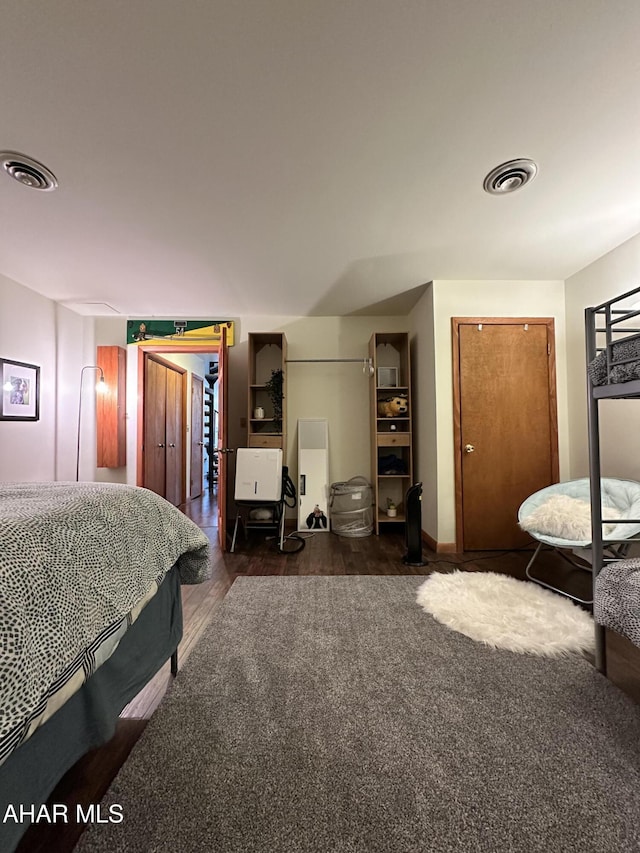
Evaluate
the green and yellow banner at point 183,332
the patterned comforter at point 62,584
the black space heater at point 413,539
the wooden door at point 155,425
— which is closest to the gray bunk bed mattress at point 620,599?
the black space heater at point 413,539

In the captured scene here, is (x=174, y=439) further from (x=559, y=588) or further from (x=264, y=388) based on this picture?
(x=559, y=588)

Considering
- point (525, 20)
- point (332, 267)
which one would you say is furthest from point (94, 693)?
point (332, 267)

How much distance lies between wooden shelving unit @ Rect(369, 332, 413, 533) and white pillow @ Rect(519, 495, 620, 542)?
1.59 meters

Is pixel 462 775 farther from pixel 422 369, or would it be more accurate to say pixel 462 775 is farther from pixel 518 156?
pixel 422 369

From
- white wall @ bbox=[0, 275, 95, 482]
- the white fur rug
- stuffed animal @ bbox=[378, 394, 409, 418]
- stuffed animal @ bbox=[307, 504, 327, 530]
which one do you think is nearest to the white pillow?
the white fur rug

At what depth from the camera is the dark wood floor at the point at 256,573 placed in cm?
104

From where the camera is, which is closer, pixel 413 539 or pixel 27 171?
pixel 27 171

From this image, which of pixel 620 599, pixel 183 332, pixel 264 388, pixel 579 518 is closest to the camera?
pixel 620 599

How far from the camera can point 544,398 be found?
3418mm

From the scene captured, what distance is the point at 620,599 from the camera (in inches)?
54.7

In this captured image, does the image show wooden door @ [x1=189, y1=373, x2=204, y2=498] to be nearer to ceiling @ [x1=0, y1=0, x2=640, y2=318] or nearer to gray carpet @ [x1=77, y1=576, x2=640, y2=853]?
ceiling @ [x1=0, y1=0, x2=640, y2=318]

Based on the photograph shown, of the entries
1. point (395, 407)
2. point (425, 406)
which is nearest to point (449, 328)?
point (425, 406)

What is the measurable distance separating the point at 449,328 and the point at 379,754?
10.5 feet

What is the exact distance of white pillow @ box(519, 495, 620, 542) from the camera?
2.32 meters
